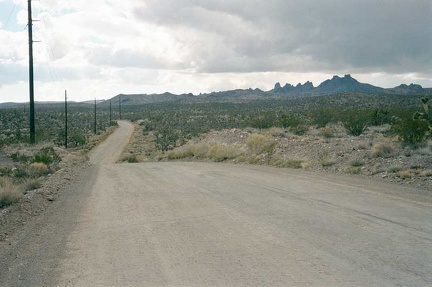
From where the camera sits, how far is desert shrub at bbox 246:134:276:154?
32.2 meters

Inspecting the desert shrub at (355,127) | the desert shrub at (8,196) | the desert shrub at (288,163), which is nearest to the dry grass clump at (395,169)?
the desert shrub at (288,163)

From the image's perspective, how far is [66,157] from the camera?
3500 centimetres

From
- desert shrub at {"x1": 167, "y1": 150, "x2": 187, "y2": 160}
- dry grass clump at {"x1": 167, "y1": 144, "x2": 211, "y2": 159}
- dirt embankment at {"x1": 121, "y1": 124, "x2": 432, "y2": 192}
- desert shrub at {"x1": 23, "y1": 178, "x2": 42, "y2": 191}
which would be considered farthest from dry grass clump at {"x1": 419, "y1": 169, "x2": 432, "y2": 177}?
desert shrub at {"x1": 167, "y1": 150, "x2": 187, "y2": 160}

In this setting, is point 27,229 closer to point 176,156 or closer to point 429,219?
point 429,219

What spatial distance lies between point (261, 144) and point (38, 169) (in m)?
15.1

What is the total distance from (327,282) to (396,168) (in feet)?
46.4

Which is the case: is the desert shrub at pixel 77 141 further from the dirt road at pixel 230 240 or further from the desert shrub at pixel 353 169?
the dirt road at pixel 230 240

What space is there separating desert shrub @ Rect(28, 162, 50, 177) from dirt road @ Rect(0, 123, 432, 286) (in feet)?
28.1

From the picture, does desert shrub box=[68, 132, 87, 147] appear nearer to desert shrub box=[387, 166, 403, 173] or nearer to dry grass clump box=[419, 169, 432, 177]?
desert shrub box=[387, 166, 403, 173]

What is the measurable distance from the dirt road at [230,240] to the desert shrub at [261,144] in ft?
51.1

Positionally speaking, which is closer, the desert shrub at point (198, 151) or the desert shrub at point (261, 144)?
the desert shrub at point (261, 144)

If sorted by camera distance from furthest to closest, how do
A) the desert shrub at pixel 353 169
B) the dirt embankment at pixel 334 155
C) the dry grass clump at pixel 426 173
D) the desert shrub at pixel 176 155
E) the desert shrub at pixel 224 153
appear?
the desert shrub at pixel 176 155 < the desert shrub at pixel 224 153 < the desert shrub at pixel 353 169 < the dirt embankment at pixel 334 155 < the dry grass clump at pixel 426 173

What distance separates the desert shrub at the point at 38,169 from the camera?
23903 millimetres

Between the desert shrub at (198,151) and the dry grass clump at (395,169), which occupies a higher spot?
the dry grass clump at (395,169)
